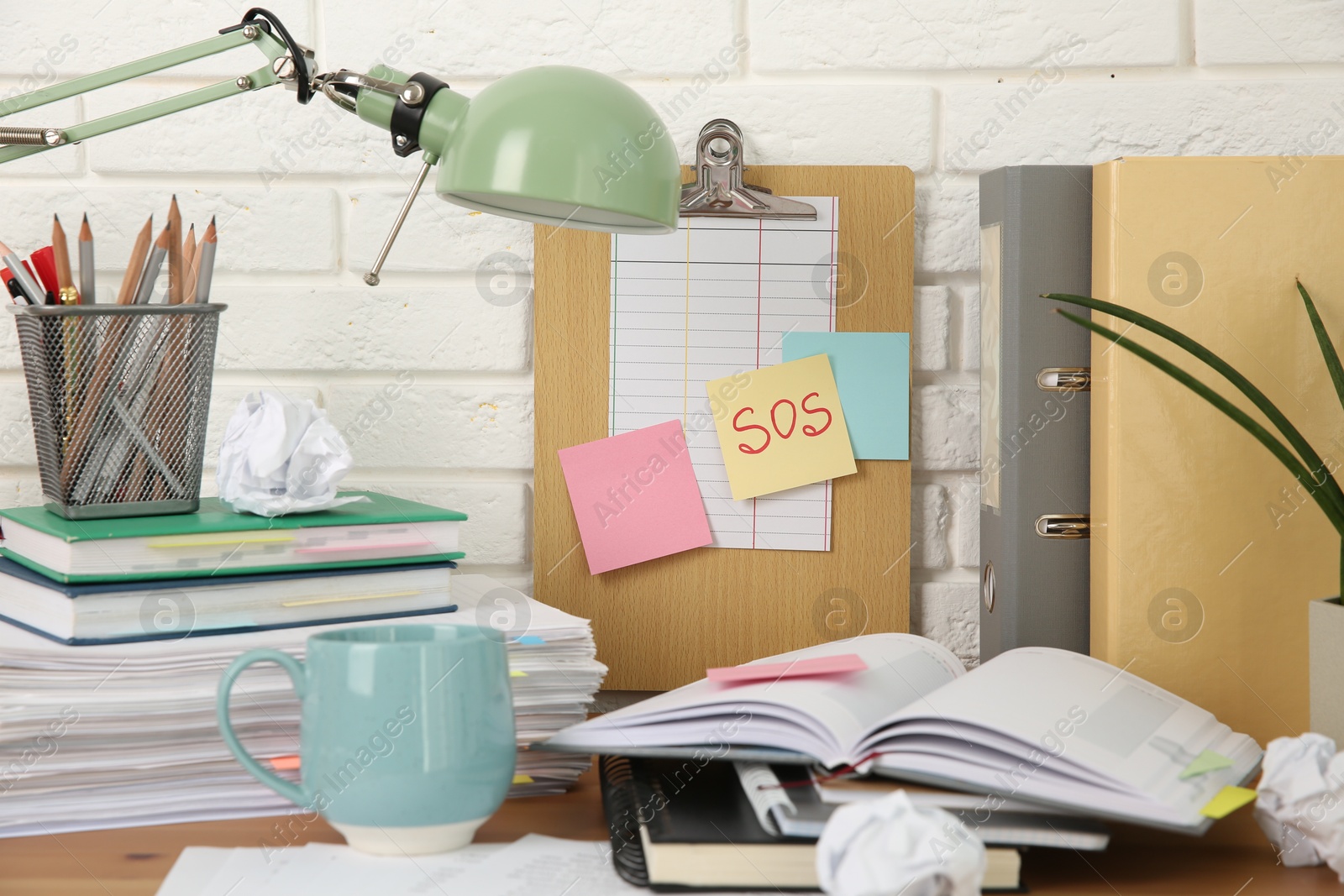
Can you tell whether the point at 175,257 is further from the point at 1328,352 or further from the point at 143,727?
the point at 1328,352

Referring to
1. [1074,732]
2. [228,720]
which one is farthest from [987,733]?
[228,720]

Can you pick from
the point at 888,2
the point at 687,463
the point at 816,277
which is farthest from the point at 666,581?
the point at 888,2

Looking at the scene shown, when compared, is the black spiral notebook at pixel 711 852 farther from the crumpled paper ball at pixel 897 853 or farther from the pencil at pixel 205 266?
the pencil at pixel 205 266

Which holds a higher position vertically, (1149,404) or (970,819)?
(1149,404)

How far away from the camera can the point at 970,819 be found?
0.48m

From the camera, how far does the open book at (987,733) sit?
47 cm

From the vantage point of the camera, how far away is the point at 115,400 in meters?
0.66

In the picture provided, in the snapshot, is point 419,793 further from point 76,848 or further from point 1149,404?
point 1149,404

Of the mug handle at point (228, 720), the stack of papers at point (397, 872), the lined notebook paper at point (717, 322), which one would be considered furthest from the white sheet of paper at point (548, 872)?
the lined notebook paper at point (717, 322)

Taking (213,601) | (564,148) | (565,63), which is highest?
(565,63)

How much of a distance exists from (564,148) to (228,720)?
13.5 inches

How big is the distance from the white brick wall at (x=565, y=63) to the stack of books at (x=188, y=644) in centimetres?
20

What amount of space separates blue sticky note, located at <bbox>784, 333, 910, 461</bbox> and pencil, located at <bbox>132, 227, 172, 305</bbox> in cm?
47

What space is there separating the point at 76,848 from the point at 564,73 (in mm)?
496
